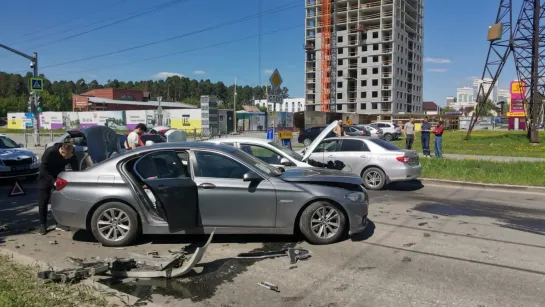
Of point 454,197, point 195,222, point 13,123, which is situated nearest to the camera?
point 195,222

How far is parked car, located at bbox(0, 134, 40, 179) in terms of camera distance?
470 inches

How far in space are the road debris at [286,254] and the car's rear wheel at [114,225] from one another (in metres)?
1.60

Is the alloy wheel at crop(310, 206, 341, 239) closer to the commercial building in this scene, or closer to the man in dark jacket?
the man in dark jacket

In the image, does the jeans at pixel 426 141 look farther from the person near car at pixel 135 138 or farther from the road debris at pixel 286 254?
Result: the road debris at pixel 286 254

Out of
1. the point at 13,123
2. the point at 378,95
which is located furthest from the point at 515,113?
the point at 13,123

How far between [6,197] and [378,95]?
312 feet

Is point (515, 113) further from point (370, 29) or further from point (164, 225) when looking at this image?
point (164, 225)

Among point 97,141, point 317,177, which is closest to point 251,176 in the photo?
point 317,177

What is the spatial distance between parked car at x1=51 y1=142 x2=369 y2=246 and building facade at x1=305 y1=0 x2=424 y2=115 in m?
94.5

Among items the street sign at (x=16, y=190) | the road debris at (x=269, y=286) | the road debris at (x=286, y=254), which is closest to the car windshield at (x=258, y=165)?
the road debris at (x=286, y=254)

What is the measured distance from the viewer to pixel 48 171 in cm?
670

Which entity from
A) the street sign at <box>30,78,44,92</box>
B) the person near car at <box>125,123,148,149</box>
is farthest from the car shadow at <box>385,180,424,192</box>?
the street sign at <box>30,78,44,92</box>

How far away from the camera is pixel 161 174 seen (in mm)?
6125

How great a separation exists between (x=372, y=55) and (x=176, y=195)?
10115 centimetres
